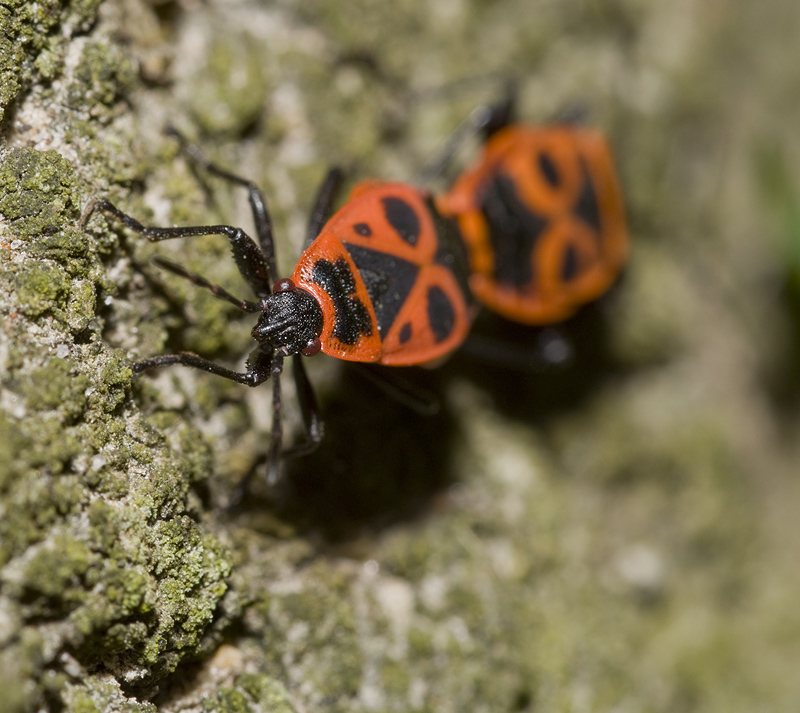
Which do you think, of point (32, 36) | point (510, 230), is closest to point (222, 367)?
point (32, 36)

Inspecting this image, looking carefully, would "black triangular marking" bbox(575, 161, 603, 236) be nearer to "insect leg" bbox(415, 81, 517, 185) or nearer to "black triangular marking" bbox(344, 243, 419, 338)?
"insect leg" bbox(415, 81, 517, 185)

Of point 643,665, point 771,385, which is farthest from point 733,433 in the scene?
point 643,665

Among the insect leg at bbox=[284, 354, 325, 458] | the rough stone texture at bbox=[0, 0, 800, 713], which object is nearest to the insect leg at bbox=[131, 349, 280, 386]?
the rough stone texture at bbox=[0, 0, 800, 713]

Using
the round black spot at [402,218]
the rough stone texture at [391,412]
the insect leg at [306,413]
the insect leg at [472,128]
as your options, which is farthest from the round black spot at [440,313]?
the insect leg at [472,128]

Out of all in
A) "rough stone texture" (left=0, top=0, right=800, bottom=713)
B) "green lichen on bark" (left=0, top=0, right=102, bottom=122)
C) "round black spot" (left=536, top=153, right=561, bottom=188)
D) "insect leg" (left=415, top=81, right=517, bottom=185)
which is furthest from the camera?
"round black spot" (left=536, top=153, right=561, bottom=188)

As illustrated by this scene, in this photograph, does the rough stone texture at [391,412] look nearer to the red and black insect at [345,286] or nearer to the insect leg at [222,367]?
the insect leg at [222,367]

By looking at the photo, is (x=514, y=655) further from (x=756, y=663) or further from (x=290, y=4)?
(x=290, y=4)

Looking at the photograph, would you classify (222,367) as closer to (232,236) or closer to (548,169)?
(232,236)
